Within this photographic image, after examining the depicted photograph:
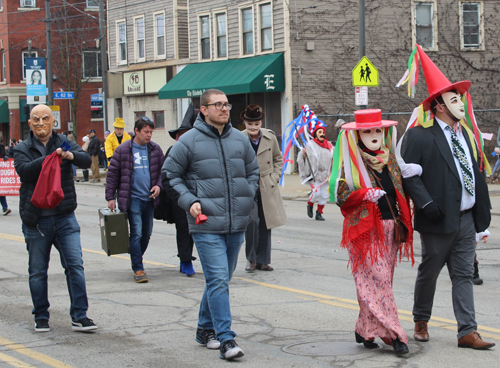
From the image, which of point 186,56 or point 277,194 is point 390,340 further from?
point 186,56

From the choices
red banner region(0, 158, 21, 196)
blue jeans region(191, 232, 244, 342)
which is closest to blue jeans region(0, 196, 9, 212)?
red banner region(0, 158, 21, 196)

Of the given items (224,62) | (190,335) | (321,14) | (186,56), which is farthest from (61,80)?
(190,335)

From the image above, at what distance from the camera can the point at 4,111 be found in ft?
151

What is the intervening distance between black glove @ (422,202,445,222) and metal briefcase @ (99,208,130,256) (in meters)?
3.99

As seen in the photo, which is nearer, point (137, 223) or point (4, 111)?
point (137, 223)

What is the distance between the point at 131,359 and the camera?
546cm

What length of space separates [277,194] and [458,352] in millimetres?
4151

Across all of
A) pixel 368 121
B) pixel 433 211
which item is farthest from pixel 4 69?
pixel 433 211

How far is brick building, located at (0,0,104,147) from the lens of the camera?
4475 cm

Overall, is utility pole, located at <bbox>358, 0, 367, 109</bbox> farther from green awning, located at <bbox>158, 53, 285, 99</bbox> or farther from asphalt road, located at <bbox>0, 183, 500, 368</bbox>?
green awning, located at <bbox>158, 53, 285, 99</bbox>

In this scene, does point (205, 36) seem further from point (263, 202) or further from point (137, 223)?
point (137, 223)

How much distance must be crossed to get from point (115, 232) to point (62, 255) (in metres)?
1.98

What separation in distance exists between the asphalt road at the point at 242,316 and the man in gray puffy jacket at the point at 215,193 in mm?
473

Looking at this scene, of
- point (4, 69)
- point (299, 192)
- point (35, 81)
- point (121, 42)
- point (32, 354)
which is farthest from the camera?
point (4, 69)
